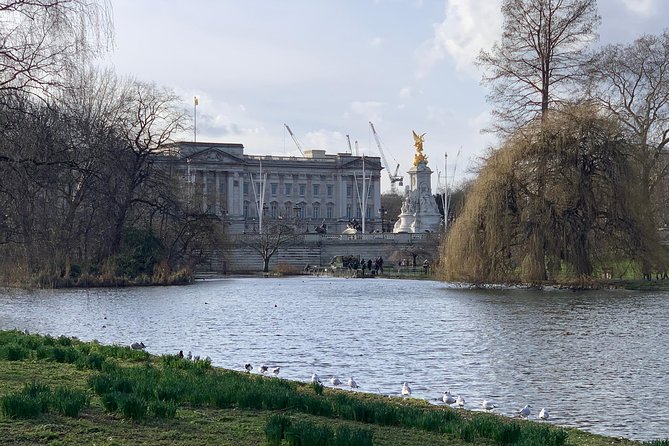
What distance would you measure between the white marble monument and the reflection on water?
2544 inches

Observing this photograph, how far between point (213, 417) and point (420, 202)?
10250 centimetres

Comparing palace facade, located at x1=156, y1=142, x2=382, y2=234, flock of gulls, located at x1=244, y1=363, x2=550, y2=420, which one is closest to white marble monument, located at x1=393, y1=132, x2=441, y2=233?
palace facade, located at x1=156, y1=142, x2=382, y2=234

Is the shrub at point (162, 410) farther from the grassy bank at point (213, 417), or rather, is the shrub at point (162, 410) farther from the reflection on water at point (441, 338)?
the reflection on water at point (441, 338)

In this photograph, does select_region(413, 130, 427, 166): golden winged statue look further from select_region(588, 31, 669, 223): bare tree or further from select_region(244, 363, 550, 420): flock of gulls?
select_region(244, 363, 550, 420): flock of gulls

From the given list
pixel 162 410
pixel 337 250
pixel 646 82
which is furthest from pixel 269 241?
pixel 162 410

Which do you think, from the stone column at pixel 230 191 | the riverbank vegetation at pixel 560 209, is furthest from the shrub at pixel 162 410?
the stone column at pixel 230 191

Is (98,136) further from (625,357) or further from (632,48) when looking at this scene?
(632,48)

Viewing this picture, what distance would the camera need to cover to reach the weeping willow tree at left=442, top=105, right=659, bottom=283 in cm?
4738

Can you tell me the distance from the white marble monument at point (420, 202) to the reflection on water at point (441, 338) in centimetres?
6461

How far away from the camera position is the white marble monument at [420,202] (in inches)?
4432

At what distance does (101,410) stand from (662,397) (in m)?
9.91

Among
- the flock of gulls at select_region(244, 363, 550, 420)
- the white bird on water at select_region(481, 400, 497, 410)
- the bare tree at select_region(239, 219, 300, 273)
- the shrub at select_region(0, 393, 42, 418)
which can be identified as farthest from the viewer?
the bare tree at select_region(239, 219, 300, 273)

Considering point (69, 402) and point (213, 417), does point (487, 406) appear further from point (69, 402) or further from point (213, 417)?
point (69, 402)

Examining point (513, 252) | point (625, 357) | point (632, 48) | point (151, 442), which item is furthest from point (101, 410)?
point (632, 48)
